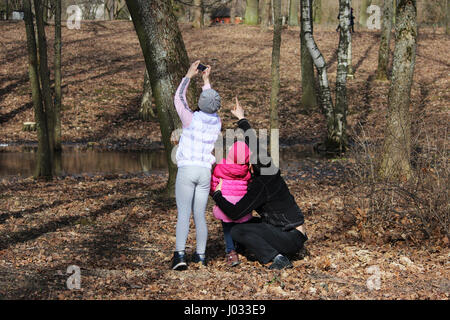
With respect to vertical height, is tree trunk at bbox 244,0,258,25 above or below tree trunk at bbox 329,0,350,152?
above

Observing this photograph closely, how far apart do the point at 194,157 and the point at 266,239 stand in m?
1.25

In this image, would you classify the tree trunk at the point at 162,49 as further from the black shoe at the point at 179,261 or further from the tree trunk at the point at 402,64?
the black shoe at the point at 179,261

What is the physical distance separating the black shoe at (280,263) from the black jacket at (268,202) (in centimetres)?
33

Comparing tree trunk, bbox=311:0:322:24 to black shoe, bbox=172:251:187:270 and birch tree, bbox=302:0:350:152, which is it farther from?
black shoe, bbox=172:251:187:270

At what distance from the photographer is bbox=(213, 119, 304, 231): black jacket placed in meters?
6.24

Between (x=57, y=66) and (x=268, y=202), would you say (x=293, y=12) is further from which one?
(x=268, y=202)

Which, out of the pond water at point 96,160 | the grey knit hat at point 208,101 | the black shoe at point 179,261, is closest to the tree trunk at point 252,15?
the pond water at point 96,160

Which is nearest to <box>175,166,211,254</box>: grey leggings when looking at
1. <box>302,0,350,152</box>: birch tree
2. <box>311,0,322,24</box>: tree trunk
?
<box>302,0,350,152</box>: birch tree

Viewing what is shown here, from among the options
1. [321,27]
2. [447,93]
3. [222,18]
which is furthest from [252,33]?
[222,18]

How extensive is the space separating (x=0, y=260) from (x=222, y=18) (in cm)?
5484

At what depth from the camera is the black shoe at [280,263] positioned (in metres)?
6.32

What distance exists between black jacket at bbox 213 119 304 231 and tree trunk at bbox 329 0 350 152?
9.83m

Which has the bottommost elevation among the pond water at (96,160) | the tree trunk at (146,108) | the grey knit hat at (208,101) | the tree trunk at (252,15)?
the pond water at (96,160)
